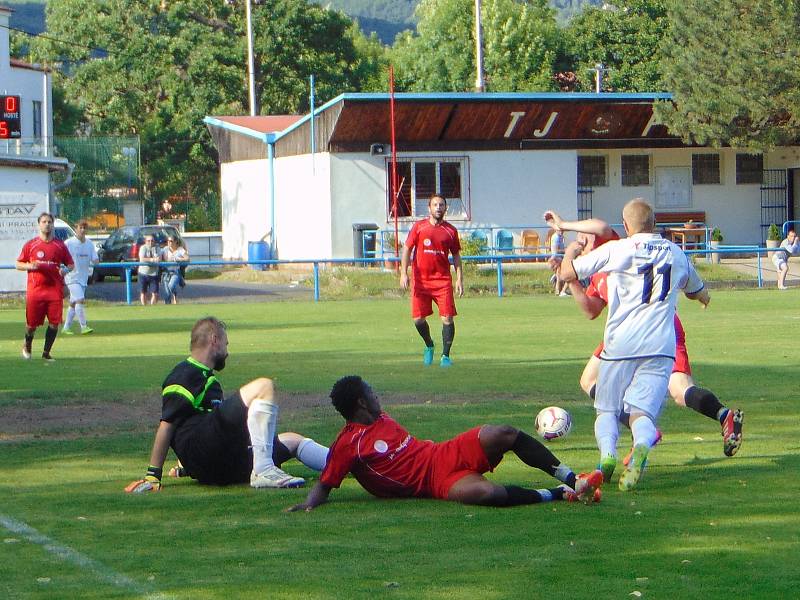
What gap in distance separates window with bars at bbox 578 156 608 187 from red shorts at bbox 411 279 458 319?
30200mm

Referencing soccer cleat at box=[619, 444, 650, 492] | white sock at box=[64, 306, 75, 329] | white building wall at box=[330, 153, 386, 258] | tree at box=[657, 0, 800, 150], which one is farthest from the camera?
tree at box=[657, 0, 800, 150]

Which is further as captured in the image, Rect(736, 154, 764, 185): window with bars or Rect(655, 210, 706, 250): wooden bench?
Rect(736, 154, 764, 185): window with bars

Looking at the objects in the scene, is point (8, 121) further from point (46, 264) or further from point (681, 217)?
point (681, 217)

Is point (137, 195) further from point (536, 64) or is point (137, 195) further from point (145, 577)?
point (145, 577)

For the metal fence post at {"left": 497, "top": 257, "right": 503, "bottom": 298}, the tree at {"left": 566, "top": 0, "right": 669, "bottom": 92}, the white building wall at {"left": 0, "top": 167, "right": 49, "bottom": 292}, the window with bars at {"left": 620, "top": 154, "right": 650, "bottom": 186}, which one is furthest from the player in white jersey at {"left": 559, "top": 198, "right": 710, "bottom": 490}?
the tree at {"left": 566, "top": 0, "right": 669, "bottom": 92}

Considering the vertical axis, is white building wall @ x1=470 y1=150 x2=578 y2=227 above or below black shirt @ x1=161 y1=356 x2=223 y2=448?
above

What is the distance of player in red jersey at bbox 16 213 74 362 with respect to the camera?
707 inches

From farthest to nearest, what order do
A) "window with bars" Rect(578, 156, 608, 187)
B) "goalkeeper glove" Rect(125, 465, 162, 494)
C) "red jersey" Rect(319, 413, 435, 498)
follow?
"window with bars" Rect(578, 156, 608, 187)
"goalkeeper glove" Rect(125, 465, 162, 494)
"red jersey" Rect(319, 413, 435, 498)

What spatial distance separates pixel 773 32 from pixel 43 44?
153ft

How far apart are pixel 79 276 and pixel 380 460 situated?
17.3 metres

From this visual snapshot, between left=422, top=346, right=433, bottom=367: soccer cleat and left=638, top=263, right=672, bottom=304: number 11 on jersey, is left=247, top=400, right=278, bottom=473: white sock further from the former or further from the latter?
left=422, top=346, right=433, bottom=367: soccer cleat

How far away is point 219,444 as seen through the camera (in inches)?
329

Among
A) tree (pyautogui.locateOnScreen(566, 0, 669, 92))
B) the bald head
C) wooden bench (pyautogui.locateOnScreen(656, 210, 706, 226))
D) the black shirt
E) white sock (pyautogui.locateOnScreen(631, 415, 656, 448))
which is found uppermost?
tree (pyautogui.locateOnScreen(566, 0, 669, 92))

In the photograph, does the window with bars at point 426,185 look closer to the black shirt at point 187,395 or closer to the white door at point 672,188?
the white door at point 672,188
